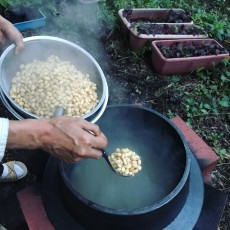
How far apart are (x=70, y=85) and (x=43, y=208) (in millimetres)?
771

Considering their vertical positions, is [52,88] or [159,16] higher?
[52,88]

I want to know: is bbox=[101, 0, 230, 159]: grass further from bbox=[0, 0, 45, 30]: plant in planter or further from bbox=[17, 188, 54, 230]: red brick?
bbox=[17, 188, 54, 230]: red brick

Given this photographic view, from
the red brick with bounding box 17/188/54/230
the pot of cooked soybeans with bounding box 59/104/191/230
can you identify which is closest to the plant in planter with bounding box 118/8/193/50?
the pot of cooked soybeans with bounding box 59/104/191/230

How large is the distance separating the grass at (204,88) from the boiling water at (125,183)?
3.67ft

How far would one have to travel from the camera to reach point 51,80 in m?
2.16

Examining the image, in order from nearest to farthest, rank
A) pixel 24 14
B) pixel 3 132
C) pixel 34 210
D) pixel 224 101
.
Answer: pixel 3 132, pixel 34 210, pixel 224 101, pixel 24 14

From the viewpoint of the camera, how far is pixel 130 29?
367 centimetres

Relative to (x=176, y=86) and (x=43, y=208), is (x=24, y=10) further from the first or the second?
(x=43, y=208)

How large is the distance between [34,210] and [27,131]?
2.33 ft

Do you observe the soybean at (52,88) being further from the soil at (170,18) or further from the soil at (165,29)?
the soil at (170,18)

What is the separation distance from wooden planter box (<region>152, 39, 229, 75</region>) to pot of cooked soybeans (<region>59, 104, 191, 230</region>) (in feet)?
4.69

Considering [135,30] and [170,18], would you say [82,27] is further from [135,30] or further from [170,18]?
[170,18]

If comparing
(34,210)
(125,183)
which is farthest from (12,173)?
(125,183)

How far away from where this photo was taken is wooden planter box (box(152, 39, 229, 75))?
3.47 metres
